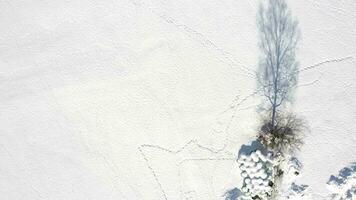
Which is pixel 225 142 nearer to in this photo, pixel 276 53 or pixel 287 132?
pixel 287 132

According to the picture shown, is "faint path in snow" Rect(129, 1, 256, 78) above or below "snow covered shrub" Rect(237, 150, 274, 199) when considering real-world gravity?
above

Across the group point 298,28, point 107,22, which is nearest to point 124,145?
point 107,22

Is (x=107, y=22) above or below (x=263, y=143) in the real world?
above

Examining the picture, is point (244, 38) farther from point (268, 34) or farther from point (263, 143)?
point (263, 143)

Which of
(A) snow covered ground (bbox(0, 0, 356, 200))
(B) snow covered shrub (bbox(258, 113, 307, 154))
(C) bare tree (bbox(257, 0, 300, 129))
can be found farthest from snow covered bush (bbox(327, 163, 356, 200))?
(C) bare tree (bbox(257, 0, 300, 129))

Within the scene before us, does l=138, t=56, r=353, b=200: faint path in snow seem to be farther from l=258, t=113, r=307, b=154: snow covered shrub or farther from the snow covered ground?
l=258, t=113, r=307, b=154: snow covered shrub

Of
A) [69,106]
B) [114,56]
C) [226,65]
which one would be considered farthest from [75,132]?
[226,65]

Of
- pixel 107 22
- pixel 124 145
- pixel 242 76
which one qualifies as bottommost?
pixel 124 145
